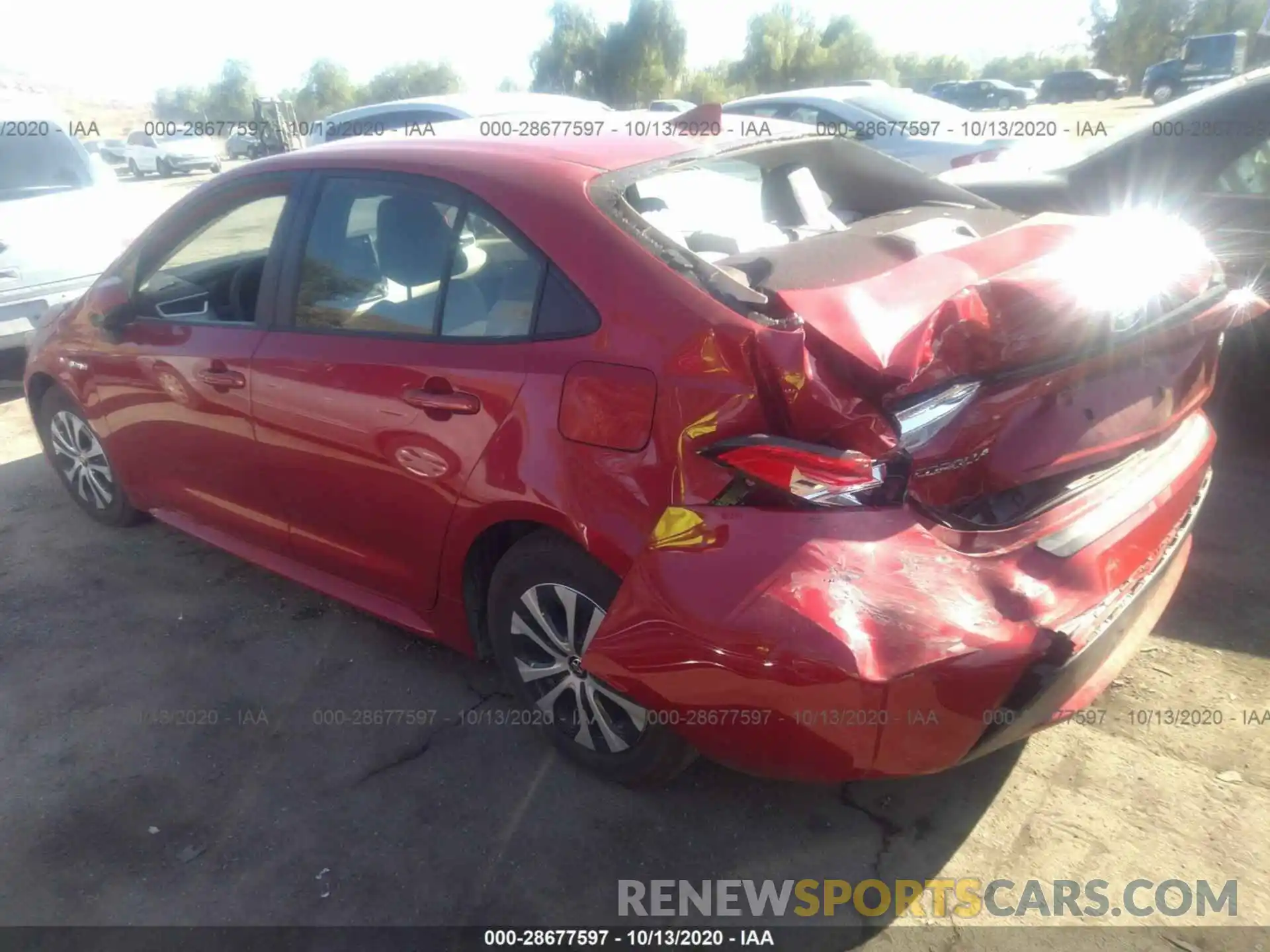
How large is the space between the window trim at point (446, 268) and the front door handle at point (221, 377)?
0.25 meters

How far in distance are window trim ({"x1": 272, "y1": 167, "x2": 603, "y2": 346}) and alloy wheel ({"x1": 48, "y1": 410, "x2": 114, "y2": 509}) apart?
1692mm

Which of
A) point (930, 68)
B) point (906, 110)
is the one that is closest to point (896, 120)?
point (906, 110)

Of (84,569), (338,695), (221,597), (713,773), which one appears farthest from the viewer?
(84,569)

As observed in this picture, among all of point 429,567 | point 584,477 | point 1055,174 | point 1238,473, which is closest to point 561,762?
point 429,567

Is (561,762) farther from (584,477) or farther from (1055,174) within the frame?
(1055,174)

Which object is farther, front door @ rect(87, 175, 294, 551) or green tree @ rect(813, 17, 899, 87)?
green tree @ rect(813, 17, 899, 87)

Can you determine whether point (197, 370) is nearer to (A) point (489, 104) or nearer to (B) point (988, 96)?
(A) point (489, 104)

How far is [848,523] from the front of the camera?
1996 mm

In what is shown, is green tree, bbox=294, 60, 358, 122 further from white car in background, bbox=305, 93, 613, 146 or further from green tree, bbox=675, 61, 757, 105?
white car in background, bbox=305, 93, 613, 146

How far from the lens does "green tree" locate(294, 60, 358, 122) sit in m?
62.2

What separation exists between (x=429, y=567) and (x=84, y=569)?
2.21 metres

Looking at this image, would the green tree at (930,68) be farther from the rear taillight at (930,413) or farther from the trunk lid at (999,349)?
the rear taillight at (930,413)

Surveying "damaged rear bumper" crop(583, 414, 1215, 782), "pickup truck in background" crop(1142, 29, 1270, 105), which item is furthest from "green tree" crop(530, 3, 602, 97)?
"damaged rear bumper" crop(583, 414, 1215, 782)

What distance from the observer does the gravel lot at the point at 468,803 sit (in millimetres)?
2395
